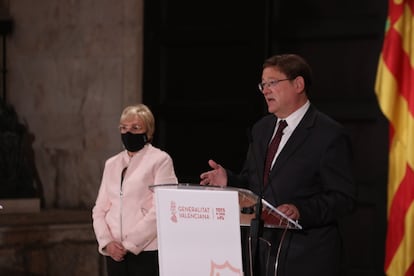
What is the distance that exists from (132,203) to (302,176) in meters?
1.28

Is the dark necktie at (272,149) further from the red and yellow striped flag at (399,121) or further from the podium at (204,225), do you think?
the red and yellow striped flag at (399,121)

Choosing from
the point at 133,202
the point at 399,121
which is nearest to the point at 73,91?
the point at 133,202

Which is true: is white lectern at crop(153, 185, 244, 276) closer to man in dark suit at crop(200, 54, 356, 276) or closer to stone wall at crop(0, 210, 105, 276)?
man in dark suit at crop(200, 54, 356, 276)

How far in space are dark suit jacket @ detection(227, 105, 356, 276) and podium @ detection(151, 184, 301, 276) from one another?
0.20 meters

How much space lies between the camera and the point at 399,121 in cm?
528

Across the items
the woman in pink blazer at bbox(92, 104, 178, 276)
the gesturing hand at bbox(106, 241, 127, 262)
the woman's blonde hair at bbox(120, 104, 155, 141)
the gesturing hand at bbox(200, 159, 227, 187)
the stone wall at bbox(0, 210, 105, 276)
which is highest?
the woman's blonde hair at bbox(120, 104, 155, 141)

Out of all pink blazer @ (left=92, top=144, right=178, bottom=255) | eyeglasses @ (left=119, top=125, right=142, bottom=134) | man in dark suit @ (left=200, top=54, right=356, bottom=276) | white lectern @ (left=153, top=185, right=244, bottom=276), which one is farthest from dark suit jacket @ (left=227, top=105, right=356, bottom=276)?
eyeglasses @ (left=119, top=125, right=142, bottom=134)

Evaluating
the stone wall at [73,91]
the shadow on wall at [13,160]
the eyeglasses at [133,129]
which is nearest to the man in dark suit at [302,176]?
the eyeglasses at [133,129]

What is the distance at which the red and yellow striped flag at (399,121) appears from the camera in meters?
5.18

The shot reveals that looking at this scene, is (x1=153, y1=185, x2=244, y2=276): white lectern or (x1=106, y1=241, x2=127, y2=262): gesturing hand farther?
(x1=106, y1=241, x2=127, y2=262): gesturing hand

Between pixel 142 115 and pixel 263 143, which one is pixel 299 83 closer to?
pixel 263 143

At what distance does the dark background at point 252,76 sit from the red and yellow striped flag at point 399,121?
948 millimetres

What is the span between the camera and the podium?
3641 millimetres

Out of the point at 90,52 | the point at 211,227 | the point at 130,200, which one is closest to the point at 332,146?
the point at 211,227
